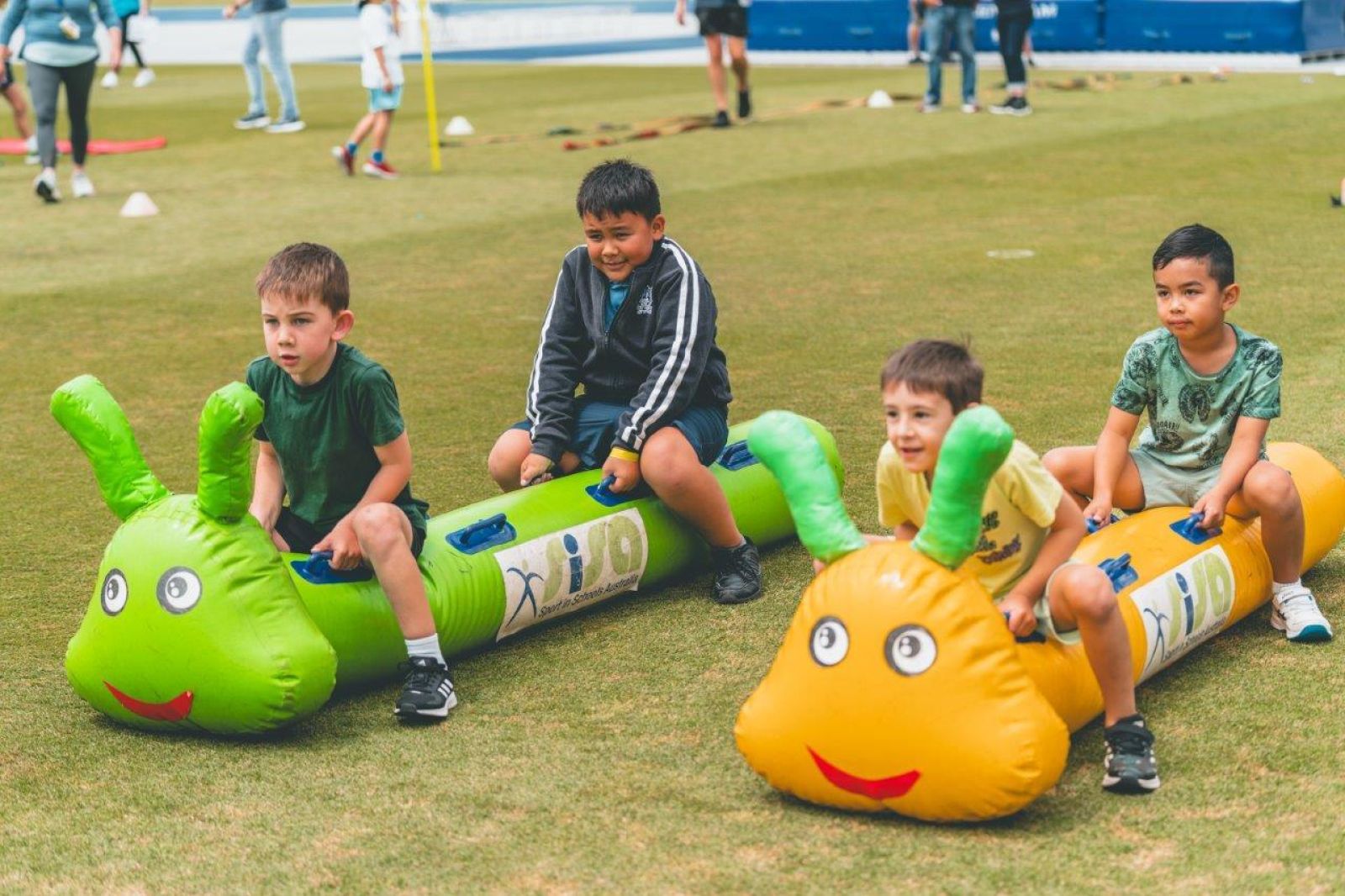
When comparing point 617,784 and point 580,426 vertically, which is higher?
point 580,426

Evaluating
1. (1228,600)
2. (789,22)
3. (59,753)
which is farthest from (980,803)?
(789,22)

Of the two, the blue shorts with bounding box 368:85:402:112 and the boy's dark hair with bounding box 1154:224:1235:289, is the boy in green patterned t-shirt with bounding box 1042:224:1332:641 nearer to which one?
the boy's dark hair with bounding box 1154:224:1235:289

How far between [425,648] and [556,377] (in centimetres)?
116

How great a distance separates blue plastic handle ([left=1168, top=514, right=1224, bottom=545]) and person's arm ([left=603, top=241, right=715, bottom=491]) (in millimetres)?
1369

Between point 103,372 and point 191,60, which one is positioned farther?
point 191,60

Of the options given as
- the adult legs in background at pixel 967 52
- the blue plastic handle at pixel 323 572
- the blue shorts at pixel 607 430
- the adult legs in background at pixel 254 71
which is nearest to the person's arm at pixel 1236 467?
the blue shorts at pixel 607 430

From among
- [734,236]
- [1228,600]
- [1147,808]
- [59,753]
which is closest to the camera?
[1147,808]

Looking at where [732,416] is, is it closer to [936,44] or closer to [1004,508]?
[1004,508]

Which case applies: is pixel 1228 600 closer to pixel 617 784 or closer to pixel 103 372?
pixel 617 784

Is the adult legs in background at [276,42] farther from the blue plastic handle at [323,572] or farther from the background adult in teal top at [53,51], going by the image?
the blue plastic handle at [323,572]

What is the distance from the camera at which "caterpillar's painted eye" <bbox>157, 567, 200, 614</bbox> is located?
12.4 ft

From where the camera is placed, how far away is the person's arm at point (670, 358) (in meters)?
4.69

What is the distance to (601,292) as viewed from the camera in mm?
4883

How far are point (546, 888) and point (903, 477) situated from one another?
115cm
